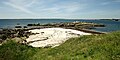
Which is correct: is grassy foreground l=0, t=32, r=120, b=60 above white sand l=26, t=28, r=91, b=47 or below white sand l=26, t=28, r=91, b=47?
above

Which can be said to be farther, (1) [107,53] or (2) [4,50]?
(2) [4,50]

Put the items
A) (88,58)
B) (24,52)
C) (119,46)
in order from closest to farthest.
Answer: (88,58) → (119,46) → (24,52)

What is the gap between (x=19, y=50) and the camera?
15.8 meters

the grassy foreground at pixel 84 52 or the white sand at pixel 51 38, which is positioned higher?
the grassy foreground at pixel 84 52

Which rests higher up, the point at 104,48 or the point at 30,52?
the point at 104,48

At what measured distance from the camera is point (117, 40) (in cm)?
1324

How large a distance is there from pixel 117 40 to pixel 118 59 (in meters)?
3.27

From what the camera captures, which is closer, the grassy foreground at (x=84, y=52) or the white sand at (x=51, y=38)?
the grassy foreground at (x=84, y=52)

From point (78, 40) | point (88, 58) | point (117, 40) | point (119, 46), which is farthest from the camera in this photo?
point (78, 40)

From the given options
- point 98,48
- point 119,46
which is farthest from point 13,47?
point 119,46

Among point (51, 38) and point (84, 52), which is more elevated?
point (84, 52)

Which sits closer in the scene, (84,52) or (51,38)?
(84,52)

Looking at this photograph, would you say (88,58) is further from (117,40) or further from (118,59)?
(117,40)

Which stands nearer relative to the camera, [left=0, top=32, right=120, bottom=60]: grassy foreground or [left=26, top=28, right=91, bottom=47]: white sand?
[left=0, top=32, right=120, bottom=60]: grassy foreground
